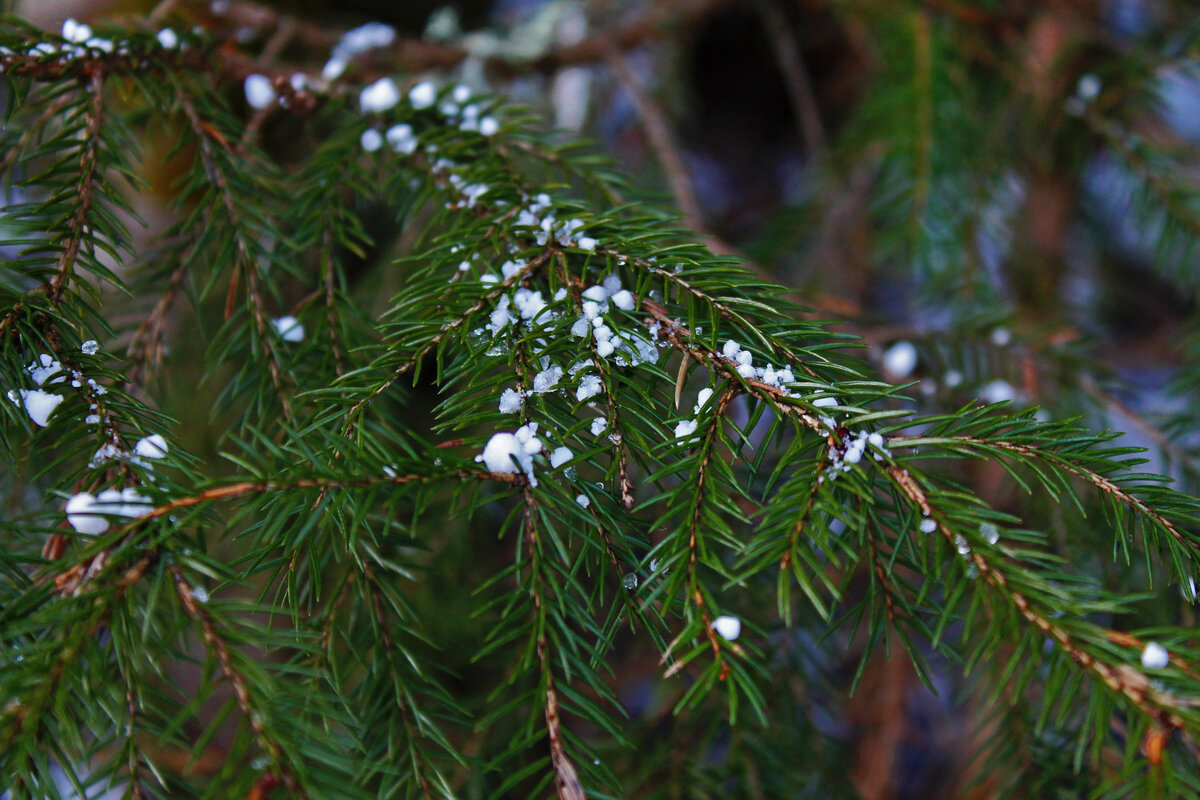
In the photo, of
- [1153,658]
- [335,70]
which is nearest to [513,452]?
[1153,658]

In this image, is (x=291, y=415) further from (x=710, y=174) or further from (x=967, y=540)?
(x=710, y=174)

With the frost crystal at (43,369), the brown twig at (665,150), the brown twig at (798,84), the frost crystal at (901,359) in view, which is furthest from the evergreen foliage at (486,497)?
the brown twig at (798,84)

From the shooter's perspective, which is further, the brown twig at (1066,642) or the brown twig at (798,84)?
the brown twig at (798,84)

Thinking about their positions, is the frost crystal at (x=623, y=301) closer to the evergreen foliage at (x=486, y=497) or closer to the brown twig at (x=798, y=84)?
the evergreen foliage at (x=486, y=497)

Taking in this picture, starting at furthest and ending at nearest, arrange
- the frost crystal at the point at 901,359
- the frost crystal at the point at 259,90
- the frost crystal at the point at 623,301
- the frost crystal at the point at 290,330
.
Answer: the frost crystal at the point at 901,359, the frost crystal at the point at 259,90, the frost crystal at the point at 290,330, the frost crystal at the point at 623,301

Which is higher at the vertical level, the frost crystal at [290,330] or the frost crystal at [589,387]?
the frost crystal at [589,387]

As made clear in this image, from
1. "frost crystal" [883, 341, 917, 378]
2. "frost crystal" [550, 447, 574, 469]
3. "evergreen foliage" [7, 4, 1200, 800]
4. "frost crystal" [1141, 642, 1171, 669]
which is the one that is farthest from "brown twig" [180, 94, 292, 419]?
"frost crystal" [883, 341, 917, 378]

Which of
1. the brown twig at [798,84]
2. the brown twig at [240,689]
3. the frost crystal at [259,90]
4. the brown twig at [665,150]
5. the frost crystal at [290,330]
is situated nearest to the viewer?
the brown twig at [240,689]

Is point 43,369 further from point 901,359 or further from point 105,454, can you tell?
point 901,359

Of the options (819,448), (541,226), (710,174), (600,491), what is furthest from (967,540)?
(710,174)

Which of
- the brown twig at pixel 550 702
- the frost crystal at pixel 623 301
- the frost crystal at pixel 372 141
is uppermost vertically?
the frost crystal at pixel 623 301
